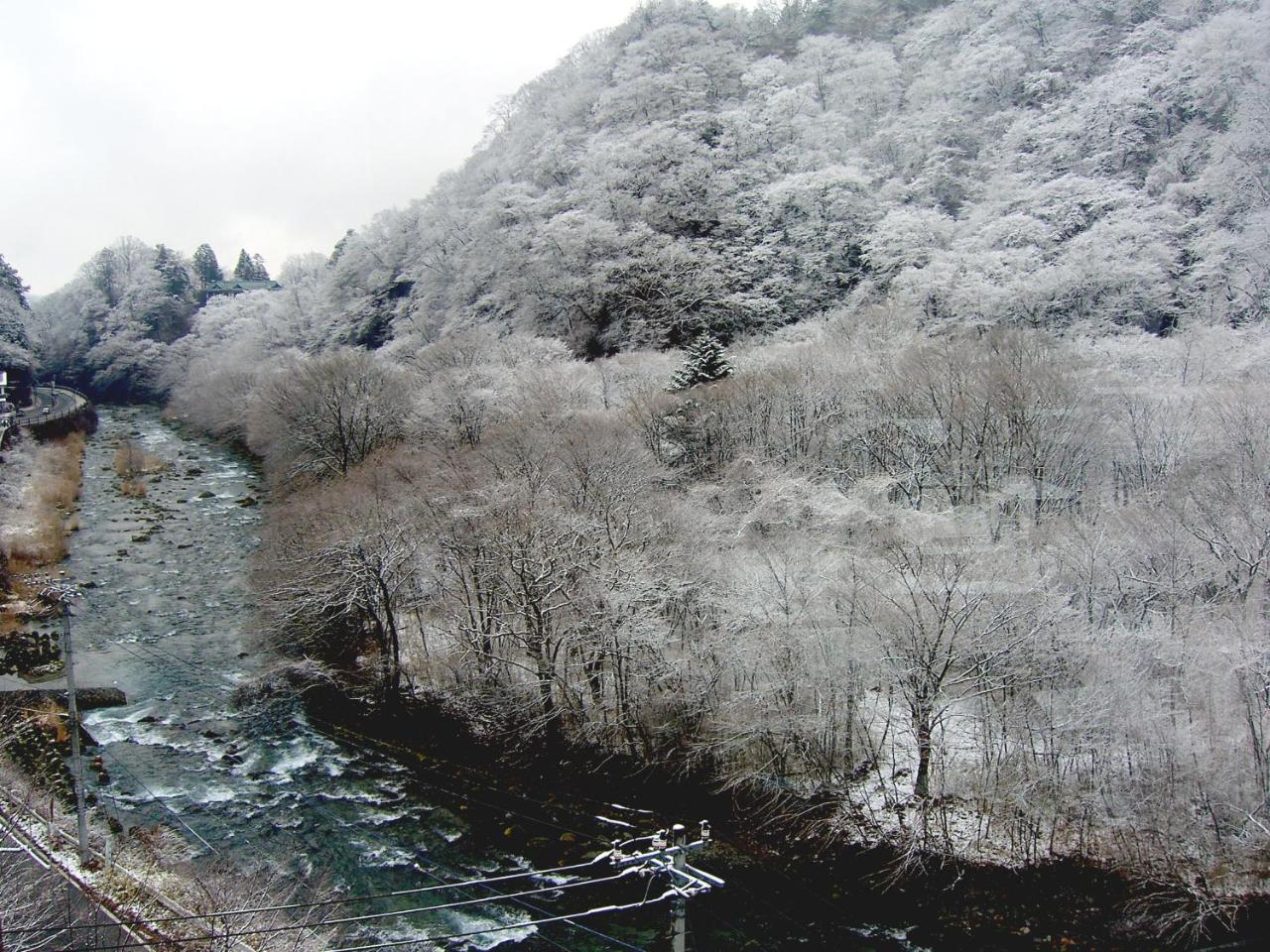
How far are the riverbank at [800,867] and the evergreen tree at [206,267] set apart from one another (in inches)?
3762

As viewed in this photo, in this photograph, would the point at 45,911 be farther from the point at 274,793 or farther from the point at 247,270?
the point at 247,270

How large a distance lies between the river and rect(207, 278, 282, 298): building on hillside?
7369 centimetres

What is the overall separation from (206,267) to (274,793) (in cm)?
9996

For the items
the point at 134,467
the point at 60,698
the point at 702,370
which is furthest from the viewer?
the point at 134,467

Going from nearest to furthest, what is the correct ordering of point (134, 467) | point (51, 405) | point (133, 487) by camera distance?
point (133, 487) → point (134, 467) → point (51, 405)

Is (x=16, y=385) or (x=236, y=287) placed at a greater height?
(x=236, y=287)

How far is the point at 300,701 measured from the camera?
2392 centimetres

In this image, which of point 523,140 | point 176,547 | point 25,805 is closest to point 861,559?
point 25,805

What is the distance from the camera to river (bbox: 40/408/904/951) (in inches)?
588

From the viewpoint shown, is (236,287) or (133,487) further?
(236,287)

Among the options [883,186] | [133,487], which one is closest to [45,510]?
[133,487]

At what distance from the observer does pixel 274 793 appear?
19.0 meters

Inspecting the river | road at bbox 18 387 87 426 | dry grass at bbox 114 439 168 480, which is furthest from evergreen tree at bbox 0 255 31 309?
the river

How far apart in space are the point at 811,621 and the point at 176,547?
106 feet
